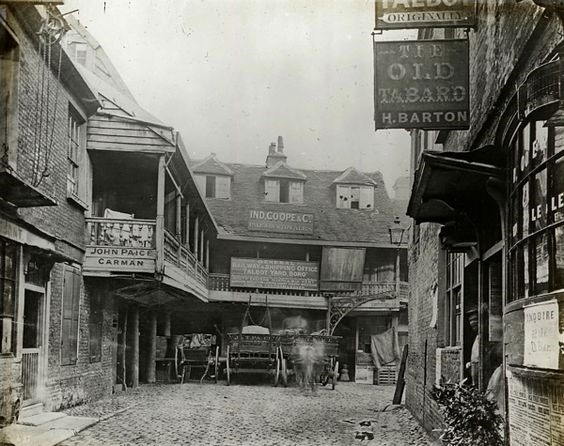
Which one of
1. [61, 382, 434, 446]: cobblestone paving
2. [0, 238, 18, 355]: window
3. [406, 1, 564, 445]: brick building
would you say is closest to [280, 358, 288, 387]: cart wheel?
[61, 382, 434, 446]: cobblestone paving

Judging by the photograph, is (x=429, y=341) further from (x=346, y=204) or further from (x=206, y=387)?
(x=346, y=204)

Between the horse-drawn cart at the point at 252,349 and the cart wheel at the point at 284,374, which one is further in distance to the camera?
the horse-drawn cart at the point at 252,349

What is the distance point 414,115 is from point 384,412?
889cm

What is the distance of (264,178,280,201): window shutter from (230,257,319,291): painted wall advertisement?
3.64 meters

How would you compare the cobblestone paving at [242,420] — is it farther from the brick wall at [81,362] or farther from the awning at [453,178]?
the awning at [453,178]

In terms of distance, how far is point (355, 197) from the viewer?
102 ft

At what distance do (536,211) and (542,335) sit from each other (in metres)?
1.01

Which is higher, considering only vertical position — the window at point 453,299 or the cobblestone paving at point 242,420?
the window at point 453,299

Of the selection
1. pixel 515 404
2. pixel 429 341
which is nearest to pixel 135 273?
pixel 429 341

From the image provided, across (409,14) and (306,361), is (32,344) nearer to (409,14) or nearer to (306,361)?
(409,14)

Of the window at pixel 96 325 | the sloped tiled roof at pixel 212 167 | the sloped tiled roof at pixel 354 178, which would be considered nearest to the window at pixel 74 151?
the window at pixel 96 325

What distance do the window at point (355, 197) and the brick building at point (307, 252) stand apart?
0.14 ft

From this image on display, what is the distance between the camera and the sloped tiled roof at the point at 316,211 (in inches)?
1121

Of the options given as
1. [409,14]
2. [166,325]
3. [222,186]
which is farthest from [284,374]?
[409,14]
